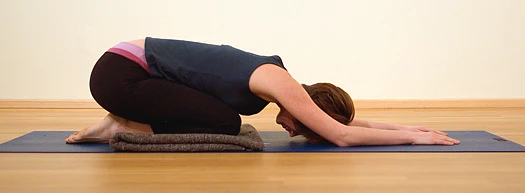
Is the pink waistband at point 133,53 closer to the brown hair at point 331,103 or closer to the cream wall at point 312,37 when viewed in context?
the brown hair at point 331,103

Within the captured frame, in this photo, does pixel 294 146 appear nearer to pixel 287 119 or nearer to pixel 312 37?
pixel 287 119

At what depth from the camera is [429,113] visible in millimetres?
4406

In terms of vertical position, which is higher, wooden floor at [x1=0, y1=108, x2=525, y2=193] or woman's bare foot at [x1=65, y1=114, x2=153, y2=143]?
wooden floor at [x1=0, y1=108, x2=525, y2=193]

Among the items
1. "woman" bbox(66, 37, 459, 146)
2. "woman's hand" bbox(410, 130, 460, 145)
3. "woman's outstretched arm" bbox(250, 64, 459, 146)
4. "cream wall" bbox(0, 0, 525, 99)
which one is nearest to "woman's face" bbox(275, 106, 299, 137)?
"woman" bbox(66, 37, 459, 146)

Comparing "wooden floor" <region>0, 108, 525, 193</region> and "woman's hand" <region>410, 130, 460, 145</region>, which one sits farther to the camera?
"woman's hand" <region>410, 130, 460, 145</region>

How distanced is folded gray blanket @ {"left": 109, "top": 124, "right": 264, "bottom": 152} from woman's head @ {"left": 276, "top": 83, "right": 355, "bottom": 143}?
173 millimetres

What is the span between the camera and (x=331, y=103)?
8.16ft

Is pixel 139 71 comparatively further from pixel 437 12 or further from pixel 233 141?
pixel 437 12

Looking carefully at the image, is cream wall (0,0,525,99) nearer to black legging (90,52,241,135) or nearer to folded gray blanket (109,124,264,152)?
black legging (90,52,241,135)

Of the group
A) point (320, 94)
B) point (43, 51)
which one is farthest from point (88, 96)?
point (320, 94)

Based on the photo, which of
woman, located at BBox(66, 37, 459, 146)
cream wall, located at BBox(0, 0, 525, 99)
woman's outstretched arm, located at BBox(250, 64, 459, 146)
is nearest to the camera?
woman's outstretched arm, located at BBox(250, 64, 459, 146)

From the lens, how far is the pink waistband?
2.53 metres

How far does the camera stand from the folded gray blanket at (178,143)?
94.6 inches

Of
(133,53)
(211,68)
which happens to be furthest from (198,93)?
(133,53)
